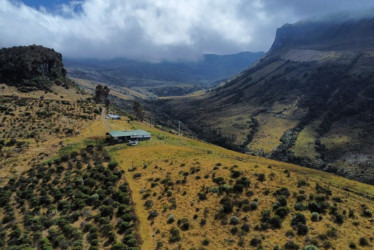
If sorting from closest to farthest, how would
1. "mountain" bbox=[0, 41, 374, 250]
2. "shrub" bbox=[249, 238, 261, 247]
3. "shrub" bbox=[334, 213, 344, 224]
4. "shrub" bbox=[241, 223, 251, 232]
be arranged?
"shrub" bbox=[249, 238, 261, 247] → "mountain" bbox=[0, 41, 374, 250] → "shrub" bbox=[241, 223, 251, 232] → "shrub" bbox=[334, 213, 344, 224]

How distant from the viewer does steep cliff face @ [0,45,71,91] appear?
151 metres

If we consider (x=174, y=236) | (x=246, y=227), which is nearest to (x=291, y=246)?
(x=246, y=227)

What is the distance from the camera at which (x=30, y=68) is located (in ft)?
516

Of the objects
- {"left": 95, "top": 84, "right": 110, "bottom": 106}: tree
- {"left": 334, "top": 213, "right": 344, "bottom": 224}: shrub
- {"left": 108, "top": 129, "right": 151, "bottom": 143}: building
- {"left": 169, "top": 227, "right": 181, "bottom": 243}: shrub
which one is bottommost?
{"left": 169, "top": 227, "right": 181, "bottom": 243}: shrub

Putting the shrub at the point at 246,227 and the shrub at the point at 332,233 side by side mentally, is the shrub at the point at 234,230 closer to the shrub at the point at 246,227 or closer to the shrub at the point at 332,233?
the shrub at the point at 246,227

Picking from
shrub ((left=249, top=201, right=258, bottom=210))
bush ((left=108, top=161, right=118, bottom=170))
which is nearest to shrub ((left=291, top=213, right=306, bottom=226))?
shrub ((left=249, top=201, right=258, bottom=210))

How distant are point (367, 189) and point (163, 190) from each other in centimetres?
4499

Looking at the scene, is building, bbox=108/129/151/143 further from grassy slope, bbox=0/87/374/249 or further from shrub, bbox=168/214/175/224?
shrub, bbox=168/214/175/224

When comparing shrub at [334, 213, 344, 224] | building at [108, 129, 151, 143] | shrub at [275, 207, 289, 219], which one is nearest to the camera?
shrub at [334, 213, 344, 224]

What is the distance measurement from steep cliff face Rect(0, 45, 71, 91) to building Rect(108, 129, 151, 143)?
86.8 meters

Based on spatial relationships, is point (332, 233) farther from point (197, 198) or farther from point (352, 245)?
point (197, 198)

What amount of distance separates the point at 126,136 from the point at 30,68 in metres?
107

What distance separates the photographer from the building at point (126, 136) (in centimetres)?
8762

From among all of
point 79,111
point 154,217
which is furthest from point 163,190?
point 79,111
